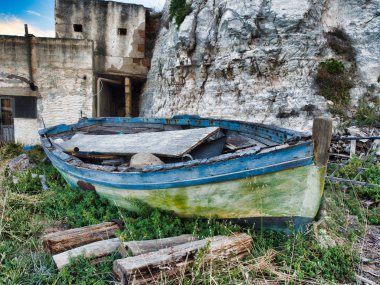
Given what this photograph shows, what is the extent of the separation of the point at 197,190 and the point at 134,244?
0.91 m

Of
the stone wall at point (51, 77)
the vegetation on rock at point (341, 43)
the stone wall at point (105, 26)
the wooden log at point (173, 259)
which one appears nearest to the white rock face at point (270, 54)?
the vegetation on rock at point (341, 43)

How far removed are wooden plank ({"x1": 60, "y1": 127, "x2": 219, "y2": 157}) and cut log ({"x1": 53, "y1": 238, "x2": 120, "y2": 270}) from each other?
1.45 meters

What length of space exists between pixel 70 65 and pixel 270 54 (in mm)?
8543

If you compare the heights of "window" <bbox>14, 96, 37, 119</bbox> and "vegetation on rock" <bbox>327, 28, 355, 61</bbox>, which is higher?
"vegetation on rock" <bbox>327, 28, 355, 61</bbox>

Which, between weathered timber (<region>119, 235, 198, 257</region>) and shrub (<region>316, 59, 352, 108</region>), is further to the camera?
shrub (<region>316, 59, 352, 108</region>)

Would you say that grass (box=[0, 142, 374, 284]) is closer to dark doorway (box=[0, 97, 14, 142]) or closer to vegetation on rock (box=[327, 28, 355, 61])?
vegetation on rock (box=[327, 28, 355, 61])

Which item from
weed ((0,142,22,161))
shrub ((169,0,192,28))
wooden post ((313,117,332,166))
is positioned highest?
shrub ((169,0,192,28))

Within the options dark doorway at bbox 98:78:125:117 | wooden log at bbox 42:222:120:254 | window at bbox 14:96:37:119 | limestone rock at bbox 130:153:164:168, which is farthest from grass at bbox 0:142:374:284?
dark doorway at bbox 98:78:125:117

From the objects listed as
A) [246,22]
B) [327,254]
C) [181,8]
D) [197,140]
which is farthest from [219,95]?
[327,254]

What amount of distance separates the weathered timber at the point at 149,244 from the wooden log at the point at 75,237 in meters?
0.54

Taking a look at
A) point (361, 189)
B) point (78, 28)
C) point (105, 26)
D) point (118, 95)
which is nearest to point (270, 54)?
point (361, 189)

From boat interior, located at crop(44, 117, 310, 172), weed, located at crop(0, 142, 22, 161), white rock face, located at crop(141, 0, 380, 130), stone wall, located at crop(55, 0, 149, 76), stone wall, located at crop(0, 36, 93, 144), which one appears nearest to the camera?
boat interior, located at crop(44, 117, 310, 172)

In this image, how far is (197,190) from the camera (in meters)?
3.11

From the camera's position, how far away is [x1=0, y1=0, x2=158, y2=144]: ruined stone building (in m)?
11.4
